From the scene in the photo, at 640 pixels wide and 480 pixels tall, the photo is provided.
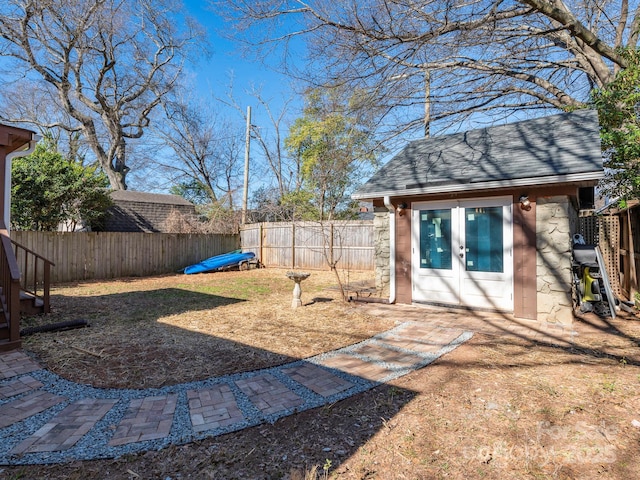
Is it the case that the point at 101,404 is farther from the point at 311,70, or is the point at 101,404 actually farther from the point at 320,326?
the point at 311,70

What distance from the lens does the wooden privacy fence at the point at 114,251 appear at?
390 inches

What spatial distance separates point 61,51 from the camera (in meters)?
14.2

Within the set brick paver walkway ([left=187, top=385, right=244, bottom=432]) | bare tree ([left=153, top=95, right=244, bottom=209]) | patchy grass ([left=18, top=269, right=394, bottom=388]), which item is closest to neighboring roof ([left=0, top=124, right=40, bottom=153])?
patchy grass ([left=18, top=269, right=394, bottom=388])

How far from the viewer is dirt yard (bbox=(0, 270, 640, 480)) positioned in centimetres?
208

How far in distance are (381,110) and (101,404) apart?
24.6 ft

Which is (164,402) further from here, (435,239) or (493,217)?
(493,217)

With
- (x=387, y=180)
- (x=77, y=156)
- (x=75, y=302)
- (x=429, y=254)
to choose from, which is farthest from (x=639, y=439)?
(x=77, y=156)

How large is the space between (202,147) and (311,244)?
13.7 meters

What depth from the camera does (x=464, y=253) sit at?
578 centimetres

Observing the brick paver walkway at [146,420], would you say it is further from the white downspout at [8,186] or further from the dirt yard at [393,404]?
the white downspout at [8,186]

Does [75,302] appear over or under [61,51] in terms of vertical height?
under

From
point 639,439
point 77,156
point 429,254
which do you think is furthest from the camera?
point 77,156

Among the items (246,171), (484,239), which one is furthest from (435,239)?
(246,171)

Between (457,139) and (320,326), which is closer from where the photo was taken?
(320,326)
